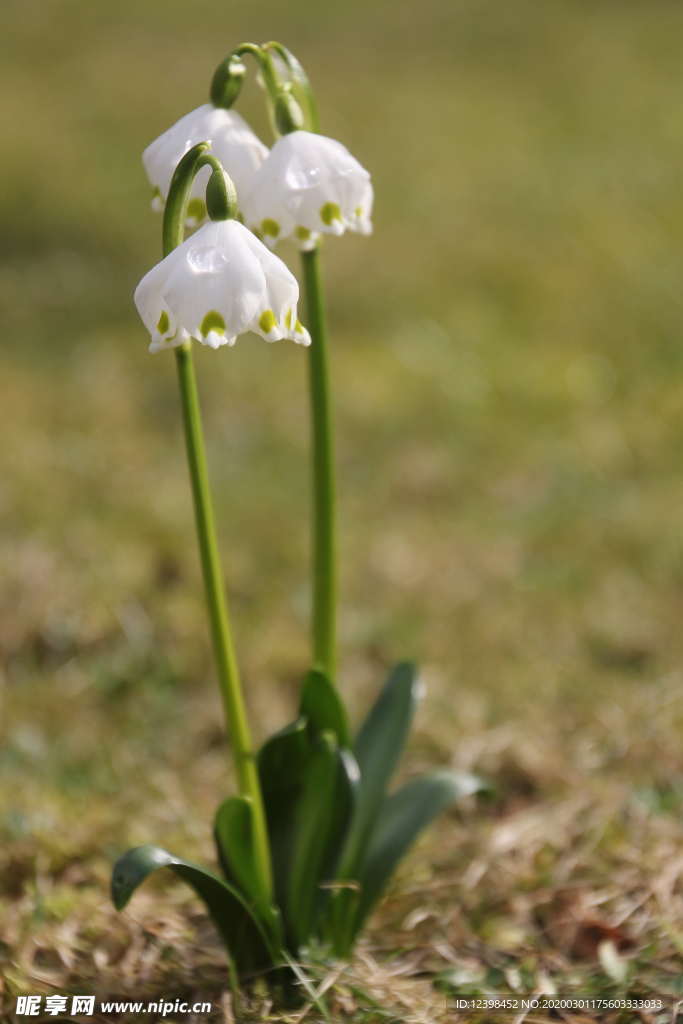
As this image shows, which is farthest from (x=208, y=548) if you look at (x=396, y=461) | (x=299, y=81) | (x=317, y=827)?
(x=396, y=461)

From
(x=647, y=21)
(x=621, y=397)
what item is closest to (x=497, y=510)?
(x=621, y=397)

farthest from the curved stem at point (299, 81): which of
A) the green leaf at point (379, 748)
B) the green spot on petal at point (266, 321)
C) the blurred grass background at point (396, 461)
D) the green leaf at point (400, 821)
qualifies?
the blurred grass background at point (396, 461)

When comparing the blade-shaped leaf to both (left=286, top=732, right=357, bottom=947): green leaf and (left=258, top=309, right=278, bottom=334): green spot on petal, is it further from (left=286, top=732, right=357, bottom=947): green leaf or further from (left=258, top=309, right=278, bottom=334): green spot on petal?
(left=258, top=309, right=278, bottom=334): green spot on petal

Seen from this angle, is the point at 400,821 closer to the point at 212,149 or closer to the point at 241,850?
the point at 241,850

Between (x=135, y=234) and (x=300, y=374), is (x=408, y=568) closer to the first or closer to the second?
(x=300, y=374)

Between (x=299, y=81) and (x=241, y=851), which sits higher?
(x=299, y=81)

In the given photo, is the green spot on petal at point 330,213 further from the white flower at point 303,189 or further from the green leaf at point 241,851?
the green leaf at point 241,851
